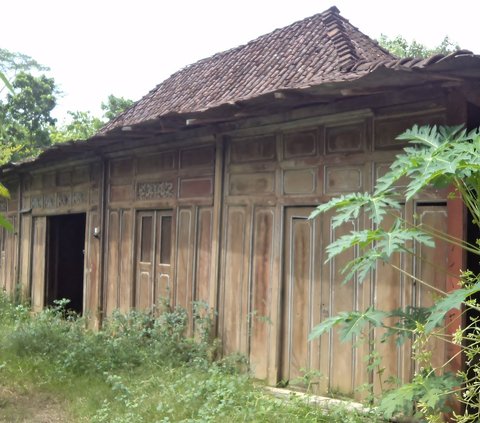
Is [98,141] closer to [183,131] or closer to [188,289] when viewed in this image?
[183,131]

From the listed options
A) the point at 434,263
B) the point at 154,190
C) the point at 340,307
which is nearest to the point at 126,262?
the point at 154,190

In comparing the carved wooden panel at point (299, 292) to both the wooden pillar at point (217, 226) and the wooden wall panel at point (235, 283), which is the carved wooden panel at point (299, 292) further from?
the wooden pillar at point (217, 226)

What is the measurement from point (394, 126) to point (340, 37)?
2.28 metres

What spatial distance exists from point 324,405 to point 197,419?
116 cm

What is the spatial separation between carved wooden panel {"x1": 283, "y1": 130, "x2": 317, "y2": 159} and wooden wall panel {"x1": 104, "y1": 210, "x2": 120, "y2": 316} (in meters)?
3.79

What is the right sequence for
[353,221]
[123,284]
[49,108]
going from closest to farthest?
[353,221]
[123,284]
[49,108]

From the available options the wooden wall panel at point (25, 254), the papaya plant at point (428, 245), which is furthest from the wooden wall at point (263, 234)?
the wooden wall panel at point (25, 254)

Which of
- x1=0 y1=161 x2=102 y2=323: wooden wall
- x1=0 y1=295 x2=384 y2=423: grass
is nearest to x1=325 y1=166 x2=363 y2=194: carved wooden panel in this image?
x1=0 y1=295 x2=384 y2=423: grass

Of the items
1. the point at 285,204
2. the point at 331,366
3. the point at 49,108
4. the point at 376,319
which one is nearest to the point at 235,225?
the point at 285,204

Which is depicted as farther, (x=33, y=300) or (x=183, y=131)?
(x=33, y=300)

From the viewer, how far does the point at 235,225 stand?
6.69 meters

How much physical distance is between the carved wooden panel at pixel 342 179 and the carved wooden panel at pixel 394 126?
13.9 inches

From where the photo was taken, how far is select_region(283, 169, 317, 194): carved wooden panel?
5.82 metres

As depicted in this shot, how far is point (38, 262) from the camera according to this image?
11.5 meters
